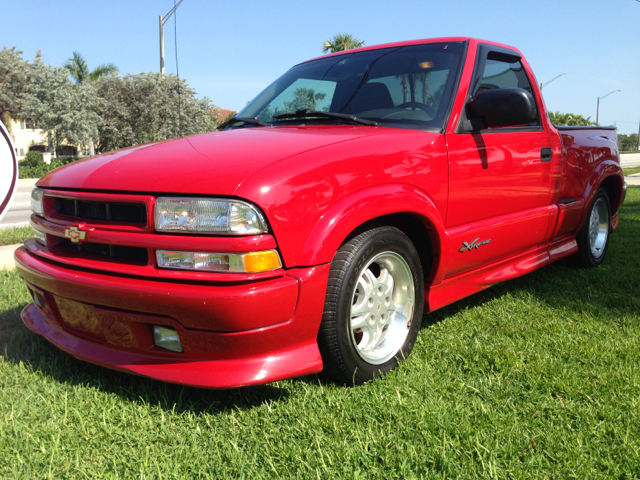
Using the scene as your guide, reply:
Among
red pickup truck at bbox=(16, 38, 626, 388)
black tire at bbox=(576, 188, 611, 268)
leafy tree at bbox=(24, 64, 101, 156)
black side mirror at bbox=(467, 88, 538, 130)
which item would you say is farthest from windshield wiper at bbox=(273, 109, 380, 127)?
leafy tree at bbox=(24, 64, 101, 156)

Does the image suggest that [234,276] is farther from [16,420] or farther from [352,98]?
[352,98]

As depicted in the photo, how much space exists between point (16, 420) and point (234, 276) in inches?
45.8

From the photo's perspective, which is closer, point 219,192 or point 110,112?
point 219,192

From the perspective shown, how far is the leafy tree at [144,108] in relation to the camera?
104 feet

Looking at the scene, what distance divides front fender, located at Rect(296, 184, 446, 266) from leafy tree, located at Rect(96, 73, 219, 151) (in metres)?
30.6

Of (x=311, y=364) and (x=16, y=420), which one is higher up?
(x=311, y=364)

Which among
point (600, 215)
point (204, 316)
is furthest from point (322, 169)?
point (600, 215)

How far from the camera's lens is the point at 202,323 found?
2076 millimetres

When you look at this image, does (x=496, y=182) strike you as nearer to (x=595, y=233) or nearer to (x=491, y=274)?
(x=491, y=274)

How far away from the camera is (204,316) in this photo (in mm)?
2045

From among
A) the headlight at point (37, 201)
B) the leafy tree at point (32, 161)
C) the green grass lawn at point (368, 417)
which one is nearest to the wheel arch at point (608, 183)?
the green grass lawn at point (368, 417)

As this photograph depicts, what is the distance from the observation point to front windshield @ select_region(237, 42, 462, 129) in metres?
3.10

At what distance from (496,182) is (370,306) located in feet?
4.08

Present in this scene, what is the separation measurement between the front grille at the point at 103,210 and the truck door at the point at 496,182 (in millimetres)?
1654
